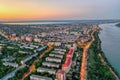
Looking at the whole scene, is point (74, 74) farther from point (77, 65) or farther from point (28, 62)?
point (28, 62)

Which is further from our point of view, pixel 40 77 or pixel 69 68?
pixel 69 68

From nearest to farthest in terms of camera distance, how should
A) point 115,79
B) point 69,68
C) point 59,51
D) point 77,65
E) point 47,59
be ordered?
point 115,79 → point 69,68 → point 77,65 → point 47,59 → point 59,51

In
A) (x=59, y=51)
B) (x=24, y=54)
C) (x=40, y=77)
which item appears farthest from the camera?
(x=59, y=51)

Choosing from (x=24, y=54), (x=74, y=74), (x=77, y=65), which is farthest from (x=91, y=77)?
(x=24, y=54)

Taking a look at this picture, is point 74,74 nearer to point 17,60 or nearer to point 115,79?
point 115,79

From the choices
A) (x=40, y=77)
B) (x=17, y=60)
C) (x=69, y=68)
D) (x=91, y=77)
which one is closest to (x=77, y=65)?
(x=69, y=68)

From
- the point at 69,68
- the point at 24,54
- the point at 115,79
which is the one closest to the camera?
the point at 115,79

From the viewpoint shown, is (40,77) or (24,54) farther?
(24,54)

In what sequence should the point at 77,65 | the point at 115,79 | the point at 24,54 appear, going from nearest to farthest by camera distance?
the point at 115,79 → the point at 77,65 → the point at 24,54
